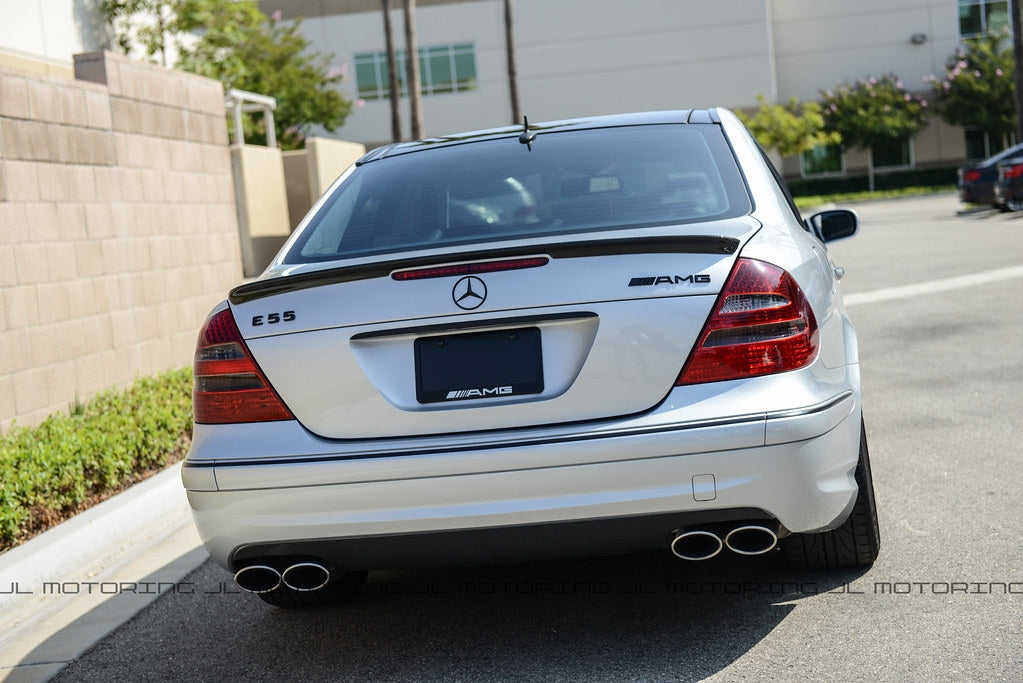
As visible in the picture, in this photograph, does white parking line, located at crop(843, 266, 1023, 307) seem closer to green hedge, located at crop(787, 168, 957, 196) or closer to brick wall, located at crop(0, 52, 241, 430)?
brick wall, located at crop(0, 52, 241, 430)

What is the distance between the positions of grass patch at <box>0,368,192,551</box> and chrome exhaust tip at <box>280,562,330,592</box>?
2025 millimetres

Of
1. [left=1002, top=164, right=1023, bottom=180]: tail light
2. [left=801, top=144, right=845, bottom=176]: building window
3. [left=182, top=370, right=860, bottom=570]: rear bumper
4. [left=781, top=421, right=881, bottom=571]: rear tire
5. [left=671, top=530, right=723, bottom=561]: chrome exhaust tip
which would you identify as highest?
[left=801, top=144, right=845, bottom=176]: building window

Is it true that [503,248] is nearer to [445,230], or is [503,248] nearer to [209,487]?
[445,230]

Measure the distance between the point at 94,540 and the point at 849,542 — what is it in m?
→ 3.14

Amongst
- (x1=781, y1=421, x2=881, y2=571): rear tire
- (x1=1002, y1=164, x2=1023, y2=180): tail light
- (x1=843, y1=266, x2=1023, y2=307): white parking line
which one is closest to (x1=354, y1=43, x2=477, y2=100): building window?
(x1=1002, y1=164, x2=1023, y2=180): tail light

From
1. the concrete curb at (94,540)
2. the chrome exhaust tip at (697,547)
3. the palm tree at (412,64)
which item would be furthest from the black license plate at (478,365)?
the palm tree at (412,64)

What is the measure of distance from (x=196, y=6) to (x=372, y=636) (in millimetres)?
16128

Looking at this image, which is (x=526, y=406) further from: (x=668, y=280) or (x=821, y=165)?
(x=821, y=165)

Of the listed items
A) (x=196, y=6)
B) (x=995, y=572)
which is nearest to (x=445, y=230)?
(x=995, y=572)

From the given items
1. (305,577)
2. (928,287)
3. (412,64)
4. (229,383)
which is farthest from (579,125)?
(412,64)

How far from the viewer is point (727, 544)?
11.4 feet

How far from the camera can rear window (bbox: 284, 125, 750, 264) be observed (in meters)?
3.88

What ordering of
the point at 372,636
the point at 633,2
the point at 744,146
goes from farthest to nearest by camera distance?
the point at 633,2, the point at 744,146, the point at 372,636

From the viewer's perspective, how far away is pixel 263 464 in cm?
346
